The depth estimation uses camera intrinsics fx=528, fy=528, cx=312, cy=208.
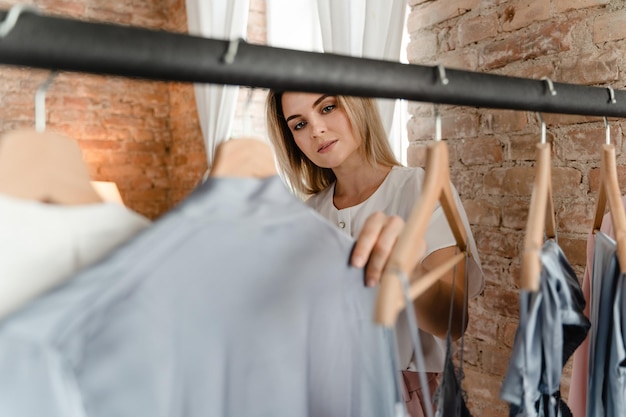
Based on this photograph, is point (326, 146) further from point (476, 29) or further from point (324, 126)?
point (476, 29)

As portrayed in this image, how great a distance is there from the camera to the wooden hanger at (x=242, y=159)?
0.53 meters

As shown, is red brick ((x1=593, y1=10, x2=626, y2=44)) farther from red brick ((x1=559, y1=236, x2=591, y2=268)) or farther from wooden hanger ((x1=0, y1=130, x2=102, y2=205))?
wooden hanger ((x1=0, y1=130, x2=102, y2=205))

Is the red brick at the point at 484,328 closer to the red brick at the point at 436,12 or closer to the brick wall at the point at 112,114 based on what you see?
the red brick at the point at 436,12

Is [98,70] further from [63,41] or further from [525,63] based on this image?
[525,63]

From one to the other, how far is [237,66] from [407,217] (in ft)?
2.50

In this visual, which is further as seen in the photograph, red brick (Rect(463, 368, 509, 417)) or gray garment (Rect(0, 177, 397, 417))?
red brick (Rect(463, 368, 509, 417))

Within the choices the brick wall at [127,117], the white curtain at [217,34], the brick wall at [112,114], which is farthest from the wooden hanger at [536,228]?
the brick wall at [112,114]

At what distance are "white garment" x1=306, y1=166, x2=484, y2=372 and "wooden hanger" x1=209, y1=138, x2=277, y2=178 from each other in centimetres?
46

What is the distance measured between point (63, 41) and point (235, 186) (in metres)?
0.20

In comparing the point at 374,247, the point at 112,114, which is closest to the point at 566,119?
the point at 374,247

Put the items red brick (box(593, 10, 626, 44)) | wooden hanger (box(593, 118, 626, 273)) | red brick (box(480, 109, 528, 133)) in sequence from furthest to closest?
red brick (box(480, 109, 528, 133)), red brick (box(593, 10, 626, 44)), wooden hanger (box(593, 118, 626, 273))

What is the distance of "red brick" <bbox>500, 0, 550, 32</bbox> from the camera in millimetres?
1291

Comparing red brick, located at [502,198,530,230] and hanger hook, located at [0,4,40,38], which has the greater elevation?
hanger hook, located at [0,4,40,38]

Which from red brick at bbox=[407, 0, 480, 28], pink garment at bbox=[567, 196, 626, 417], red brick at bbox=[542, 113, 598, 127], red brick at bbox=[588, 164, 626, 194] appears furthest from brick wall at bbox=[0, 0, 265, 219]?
pink garment at bbox=[567, 196, 626, 417]
